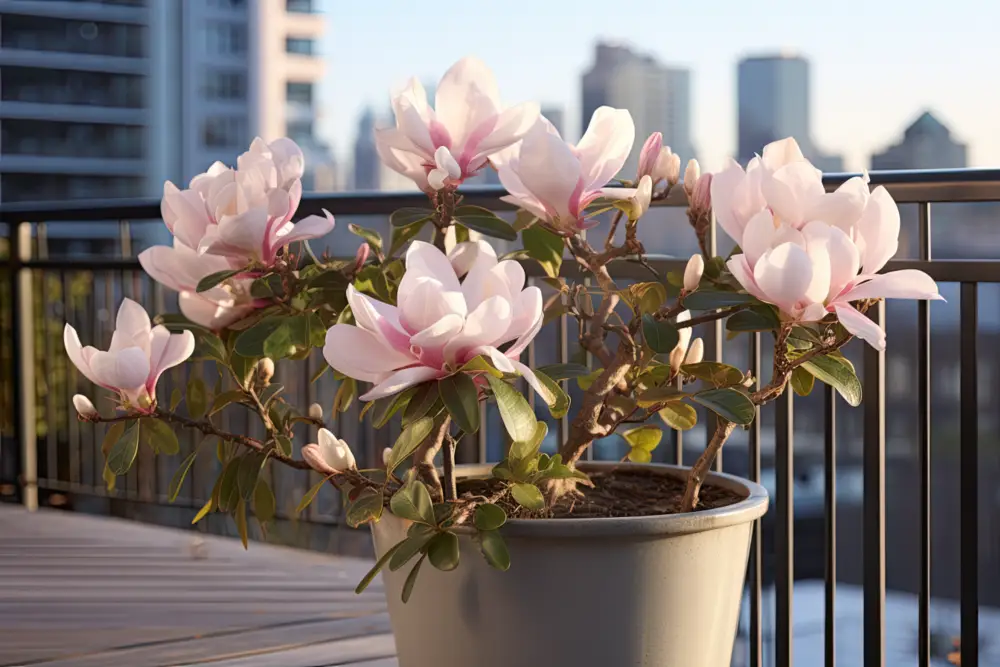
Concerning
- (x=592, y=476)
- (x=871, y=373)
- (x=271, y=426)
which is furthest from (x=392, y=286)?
(x=871, y=373)

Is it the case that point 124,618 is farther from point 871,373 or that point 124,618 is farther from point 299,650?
point 871,373

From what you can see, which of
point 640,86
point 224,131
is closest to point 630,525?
point 640,86

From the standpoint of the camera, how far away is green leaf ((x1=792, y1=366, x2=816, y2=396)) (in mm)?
1084

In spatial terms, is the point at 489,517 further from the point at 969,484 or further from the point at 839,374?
the point at 969,484

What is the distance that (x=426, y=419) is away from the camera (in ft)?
2.97

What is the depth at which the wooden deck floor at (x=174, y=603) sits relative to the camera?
1.91m

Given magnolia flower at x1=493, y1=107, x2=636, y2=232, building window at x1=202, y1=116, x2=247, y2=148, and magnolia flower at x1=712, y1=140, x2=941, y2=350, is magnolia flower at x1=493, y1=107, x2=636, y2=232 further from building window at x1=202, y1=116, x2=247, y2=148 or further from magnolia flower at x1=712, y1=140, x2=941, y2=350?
building window at x1=202, y1=116, x2=247, y2=148

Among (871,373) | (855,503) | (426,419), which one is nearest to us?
(426,419)

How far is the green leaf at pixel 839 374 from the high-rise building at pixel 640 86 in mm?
44509

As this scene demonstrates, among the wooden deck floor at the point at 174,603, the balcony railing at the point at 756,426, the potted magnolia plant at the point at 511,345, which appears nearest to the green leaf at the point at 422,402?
the potted magnolia plant at the point at 511,345

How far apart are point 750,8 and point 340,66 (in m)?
22.2

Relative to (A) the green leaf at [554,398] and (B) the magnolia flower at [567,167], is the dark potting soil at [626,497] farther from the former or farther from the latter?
(B) the magnolia flower at [567,167]

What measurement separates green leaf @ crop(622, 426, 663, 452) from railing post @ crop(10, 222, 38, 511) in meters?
2.29

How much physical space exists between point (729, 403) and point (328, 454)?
1.15ft
